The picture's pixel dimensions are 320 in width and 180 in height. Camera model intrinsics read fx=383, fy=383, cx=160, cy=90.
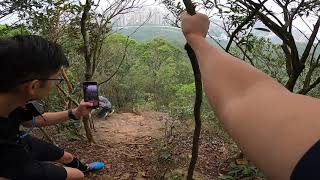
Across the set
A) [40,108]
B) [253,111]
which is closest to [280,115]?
[253,111]

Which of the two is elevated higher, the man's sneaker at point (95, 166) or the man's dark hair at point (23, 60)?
the man's dark hair at point (23, 60)

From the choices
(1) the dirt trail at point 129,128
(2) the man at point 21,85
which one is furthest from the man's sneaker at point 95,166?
(2) the man at point 21,85

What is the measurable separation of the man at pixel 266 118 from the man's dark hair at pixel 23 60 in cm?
129

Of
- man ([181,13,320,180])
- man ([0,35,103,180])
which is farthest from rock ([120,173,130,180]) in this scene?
man ([181,13,320,180])

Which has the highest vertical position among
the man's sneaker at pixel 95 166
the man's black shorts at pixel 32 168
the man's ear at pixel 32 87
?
the man's ear at pixel 32 87

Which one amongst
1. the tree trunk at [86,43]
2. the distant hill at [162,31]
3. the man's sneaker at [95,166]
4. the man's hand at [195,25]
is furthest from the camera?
the distant hill at [162,31]

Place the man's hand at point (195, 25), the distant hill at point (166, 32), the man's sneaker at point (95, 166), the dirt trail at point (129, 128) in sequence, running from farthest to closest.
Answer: the dirt trail at point (129, 128)
the distant hill at point (166, 32)
the man's sneaker at point (95, 166)
the man's hand at point (195, 25)

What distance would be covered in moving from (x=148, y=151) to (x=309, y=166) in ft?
15.4

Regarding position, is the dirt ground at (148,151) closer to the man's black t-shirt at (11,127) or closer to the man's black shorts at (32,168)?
the man's black shorts at (32,168)

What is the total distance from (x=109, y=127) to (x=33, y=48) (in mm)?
4900

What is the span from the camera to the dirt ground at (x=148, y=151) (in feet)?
14.6

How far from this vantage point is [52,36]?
5.22 metres

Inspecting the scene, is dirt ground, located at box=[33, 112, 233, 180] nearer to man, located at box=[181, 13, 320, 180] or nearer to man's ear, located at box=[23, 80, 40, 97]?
man's ear, located at box=[23, 80, 40, 97]

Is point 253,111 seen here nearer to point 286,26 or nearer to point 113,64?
point 286,26
